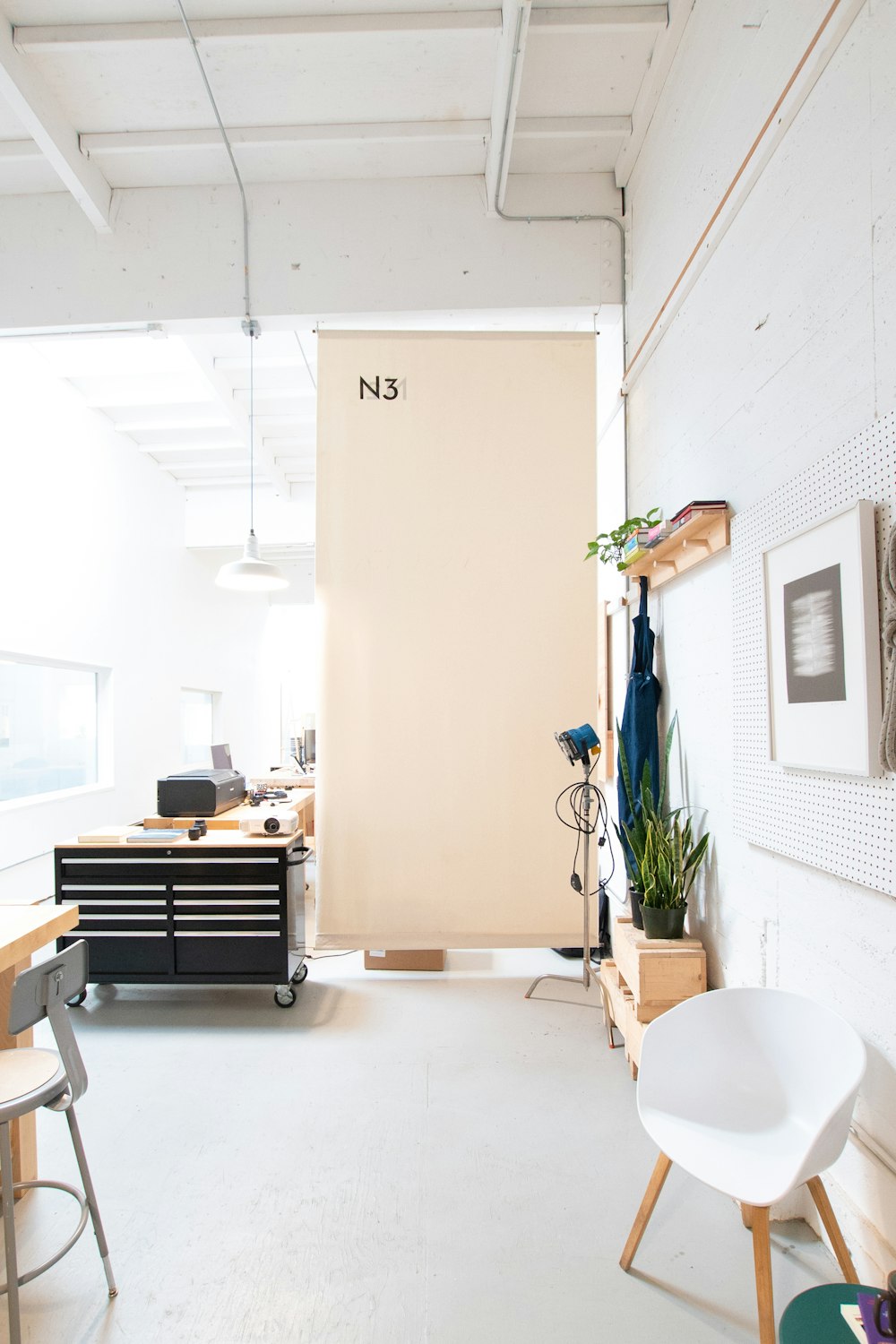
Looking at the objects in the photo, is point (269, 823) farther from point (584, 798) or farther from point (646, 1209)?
point (646, 1209)

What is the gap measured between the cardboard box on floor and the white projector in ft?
2.98

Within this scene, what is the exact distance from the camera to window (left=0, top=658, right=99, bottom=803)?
4.68 metres

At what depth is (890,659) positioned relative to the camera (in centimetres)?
152

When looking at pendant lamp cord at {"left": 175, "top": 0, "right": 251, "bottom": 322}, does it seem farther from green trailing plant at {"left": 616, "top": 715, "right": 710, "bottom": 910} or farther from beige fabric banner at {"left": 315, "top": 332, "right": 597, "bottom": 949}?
green trailing plant at {"left": 616, "top": 715, "right": 710, "bottom": 910}

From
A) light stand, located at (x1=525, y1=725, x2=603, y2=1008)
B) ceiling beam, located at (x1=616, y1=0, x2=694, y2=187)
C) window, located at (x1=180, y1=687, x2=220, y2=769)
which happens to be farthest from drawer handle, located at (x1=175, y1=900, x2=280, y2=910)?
window, located at (x1=180, y1=687, x2=220, y2=769)

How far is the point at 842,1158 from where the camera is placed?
1721mm

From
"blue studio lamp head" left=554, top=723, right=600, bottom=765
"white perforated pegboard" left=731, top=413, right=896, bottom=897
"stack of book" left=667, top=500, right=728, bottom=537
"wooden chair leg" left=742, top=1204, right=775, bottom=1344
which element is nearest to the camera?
"wooden chair leg" left=742, top=1204, right=775, bottom=1344

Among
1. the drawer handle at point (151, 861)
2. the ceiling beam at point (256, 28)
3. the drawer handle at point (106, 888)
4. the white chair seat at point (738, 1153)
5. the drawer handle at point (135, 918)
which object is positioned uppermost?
the ceiling beam at point (256, 28)

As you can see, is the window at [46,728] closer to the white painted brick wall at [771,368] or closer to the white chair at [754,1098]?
the white painted brick wall at [771,368]

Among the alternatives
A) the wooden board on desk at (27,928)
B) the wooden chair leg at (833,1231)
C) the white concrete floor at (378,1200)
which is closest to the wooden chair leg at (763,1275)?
the wooden chair leg at (833,1231)

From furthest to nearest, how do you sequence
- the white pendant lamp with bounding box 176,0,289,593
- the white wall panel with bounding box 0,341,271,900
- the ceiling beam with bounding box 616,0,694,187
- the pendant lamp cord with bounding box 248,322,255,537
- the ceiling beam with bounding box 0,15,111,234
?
the white wall panel with bounding box 0,341,271,900 < the pendant lamp cord with bounding box 248,322,255,537 < the white pendant lamp with bounding box 176,0,289,593 < the ceiling beam with bounding box 0,15,111,234 < the ceiling beam with bounding box 616,0,694,187

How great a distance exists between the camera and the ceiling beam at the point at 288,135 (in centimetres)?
332

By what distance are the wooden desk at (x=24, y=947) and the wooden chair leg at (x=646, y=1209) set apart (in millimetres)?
1591

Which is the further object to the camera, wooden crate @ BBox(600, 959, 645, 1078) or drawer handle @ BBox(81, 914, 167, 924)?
drawer handle @ BBox(81, 914, 167, 924)
